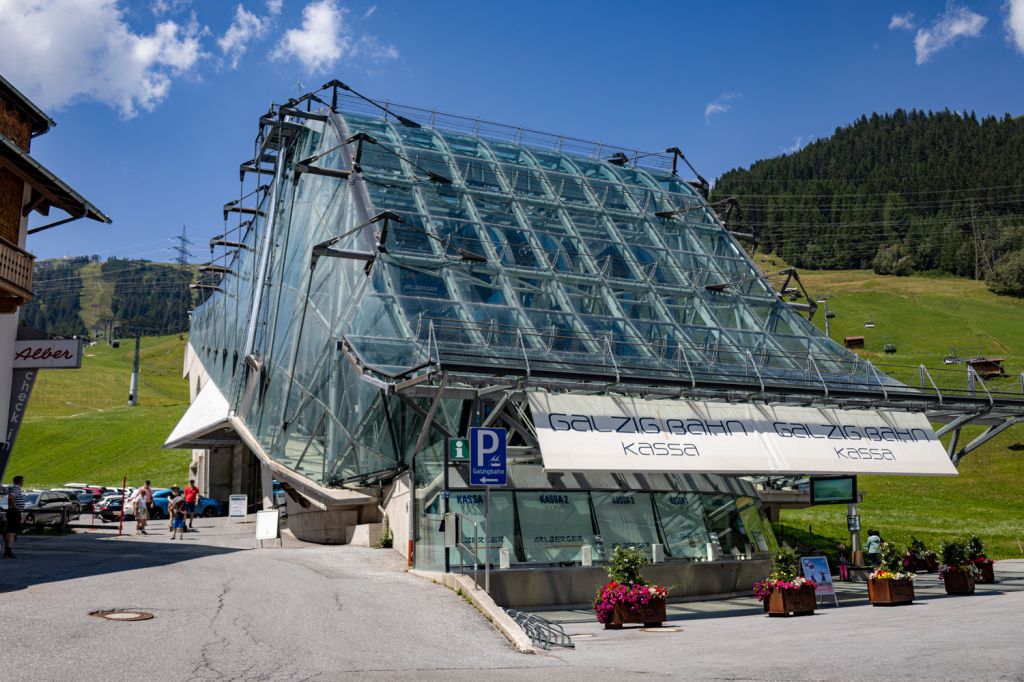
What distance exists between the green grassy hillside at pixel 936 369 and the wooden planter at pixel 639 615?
1590 cm

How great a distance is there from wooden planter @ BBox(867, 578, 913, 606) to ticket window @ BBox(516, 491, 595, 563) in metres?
7.38

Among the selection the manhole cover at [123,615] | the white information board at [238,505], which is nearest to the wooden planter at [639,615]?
the manhole cover at [123,615]

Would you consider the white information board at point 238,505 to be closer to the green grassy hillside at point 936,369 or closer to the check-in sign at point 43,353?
the check-in sign at point 43,353

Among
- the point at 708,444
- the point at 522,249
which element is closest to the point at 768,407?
the point at 708,444

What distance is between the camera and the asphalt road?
1188 cm

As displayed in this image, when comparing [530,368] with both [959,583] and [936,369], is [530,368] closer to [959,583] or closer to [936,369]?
[959,583]

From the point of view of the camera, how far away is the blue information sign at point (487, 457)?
19422mm

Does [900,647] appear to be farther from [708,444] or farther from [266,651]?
[708,444]

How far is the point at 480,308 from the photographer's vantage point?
28.5 m

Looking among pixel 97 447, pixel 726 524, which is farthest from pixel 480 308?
pixel 97 447

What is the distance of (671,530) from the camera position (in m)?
27.0

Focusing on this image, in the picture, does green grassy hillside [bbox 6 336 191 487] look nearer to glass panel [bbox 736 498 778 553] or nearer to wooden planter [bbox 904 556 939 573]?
glass panel [bbox 736 498 778 553]

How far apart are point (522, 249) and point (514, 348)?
288 inches

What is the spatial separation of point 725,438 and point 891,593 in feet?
18.8
